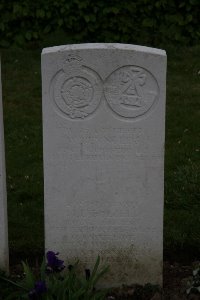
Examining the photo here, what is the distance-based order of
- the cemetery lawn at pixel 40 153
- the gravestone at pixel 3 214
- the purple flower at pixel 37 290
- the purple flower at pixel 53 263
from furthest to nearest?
1. the cemetery lawn at pixel 40 153
2. the gravestone at pixel 3 214
3. the purple flower at pixel 53 263
4. the purple flower at pixel 37 290

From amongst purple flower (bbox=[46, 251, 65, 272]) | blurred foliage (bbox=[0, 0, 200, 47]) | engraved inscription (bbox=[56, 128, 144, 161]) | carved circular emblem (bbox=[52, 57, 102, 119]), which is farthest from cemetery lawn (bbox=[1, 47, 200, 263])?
carved circular emblem (bbox=[52, 57, 102, 119])

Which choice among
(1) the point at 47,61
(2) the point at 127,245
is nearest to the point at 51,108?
(1) the point at 47,61

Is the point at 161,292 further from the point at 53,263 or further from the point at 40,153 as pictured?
the point at 40,153

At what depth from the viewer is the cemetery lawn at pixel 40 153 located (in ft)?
18.8

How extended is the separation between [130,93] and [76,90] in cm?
33

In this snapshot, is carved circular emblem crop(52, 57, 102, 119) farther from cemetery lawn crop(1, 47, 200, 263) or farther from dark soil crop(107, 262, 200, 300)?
cemetery lawn crop(1, 47, 200, 263)

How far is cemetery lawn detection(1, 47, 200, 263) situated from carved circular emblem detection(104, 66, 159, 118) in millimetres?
1294

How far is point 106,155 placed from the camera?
190 inches

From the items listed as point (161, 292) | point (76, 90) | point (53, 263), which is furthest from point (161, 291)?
point (76, 90)

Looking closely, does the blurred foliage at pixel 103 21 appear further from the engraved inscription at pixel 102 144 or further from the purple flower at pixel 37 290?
the purple flower at pixel 37 290

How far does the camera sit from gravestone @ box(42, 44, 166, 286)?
4719 millimetres

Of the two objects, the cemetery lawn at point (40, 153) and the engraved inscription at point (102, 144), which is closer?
the engraved inscription at point (102, 144)

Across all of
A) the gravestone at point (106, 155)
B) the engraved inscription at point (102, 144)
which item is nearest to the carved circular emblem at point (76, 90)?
the gravestone at point (106, 155)

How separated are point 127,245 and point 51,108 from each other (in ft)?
3.27
